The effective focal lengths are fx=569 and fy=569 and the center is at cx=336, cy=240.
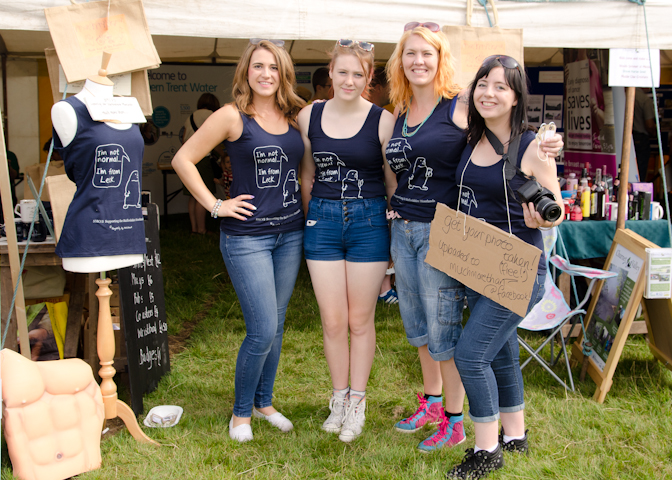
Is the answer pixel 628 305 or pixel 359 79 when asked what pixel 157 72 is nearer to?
pixel 359 79

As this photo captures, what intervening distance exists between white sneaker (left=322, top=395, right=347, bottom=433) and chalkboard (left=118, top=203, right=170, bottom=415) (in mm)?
930

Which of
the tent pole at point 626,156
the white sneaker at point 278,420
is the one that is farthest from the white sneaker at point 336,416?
the tent pole at point 626,156

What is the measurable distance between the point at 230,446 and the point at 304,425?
37 cm

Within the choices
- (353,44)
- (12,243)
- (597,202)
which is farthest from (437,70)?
(597,202)

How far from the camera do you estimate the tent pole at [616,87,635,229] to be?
10.6ft

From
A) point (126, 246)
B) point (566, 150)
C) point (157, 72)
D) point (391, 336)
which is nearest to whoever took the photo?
point (126, 246)

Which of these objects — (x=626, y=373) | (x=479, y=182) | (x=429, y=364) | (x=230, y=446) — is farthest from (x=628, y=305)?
(x=230, y=446)

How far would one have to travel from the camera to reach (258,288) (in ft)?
7.75

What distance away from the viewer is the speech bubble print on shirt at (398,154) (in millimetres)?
2195

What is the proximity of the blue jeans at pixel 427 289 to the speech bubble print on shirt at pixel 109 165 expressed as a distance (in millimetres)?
1118

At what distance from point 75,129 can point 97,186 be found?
0.74 ft

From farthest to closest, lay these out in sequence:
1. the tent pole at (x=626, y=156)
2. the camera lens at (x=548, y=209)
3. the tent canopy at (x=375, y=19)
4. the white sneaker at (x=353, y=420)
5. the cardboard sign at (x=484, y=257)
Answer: the tent pole at (x=626, y=156)
the tent canopy at (x=375, y=19)
the white sneaker at (x=353, y=420)
the cardboard sign at (x=484, y=257)
the camera lens at (x=548, y=209)

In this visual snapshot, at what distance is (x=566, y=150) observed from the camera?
5152 millimetres

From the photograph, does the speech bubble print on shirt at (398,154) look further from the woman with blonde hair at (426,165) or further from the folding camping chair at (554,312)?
the folding camping chair at (554,312)
